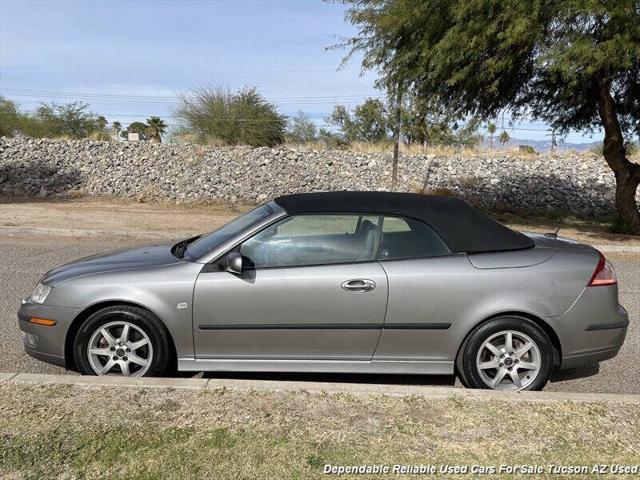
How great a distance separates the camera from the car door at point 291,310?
13.9 feet

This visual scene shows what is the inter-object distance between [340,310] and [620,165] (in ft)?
45.4

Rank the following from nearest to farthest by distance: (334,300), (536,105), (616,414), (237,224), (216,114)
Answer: (616,414), (334,300), (237,224), (536,105), (216,114)

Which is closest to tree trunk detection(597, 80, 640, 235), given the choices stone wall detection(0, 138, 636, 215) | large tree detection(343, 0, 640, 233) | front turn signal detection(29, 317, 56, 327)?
large tree detection(343, 0, 640, 233)

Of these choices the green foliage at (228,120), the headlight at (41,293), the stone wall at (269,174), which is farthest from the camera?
the green foliage at (228,120)

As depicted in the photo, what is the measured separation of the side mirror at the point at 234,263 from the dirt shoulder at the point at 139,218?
9.23m

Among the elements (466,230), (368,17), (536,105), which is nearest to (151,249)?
(466,230)

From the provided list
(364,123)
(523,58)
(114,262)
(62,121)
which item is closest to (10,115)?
(62,121)

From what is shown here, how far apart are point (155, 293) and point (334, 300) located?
130 centimetres

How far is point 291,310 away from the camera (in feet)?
14.0

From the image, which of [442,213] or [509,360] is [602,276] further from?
[442,213]

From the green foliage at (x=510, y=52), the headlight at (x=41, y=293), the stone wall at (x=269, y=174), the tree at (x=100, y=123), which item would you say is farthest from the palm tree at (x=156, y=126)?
the headlight at (x=41, y=293)

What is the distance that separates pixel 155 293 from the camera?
4262mm

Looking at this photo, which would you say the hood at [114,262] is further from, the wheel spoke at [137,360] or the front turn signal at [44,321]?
the wheel spoke at [137,360]

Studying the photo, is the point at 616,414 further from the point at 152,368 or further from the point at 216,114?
the point at 216,114
